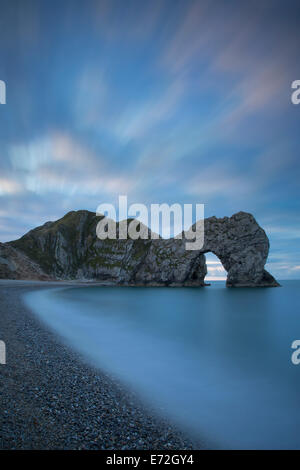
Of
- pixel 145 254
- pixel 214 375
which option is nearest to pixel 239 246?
pixel 145 254

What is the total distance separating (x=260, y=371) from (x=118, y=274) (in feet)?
382

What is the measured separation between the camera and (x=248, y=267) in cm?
8631

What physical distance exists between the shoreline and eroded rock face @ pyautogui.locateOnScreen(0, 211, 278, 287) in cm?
8389

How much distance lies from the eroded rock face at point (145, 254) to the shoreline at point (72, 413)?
83888 mm

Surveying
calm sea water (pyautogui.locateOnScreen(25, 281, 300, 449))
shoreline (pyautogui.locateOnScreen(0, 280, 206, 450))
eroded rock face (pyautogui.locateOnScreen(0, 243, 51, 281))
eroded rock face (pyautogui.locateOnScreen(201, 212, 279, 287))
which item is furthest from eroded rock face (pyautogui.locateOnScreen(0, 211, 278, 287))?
shoreline (pyautogui.locateOnScreen(0, 280, 206, 450))

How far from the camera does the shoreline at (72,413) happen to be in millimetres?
4805

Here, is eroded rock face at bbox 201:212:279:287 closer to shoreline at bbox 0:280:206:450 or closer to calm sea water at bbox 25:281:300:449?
calm sea water at bbox 25:281:300:449

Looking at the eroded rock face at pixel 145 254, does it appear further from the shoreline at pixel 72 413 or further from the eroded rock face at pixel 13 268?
the shoreline at pixel 72 413

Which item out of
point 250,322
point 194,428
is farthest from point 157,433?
point 250,322

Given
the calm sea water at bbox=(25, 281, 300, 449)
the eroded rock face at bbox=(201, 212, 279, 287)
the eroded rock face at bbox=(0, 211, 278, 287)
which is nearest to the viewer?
the calm sea water at bbox=(25, 281, 300, 449)

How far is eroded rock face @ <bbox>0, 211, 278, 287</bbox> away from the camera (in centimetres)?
8625
